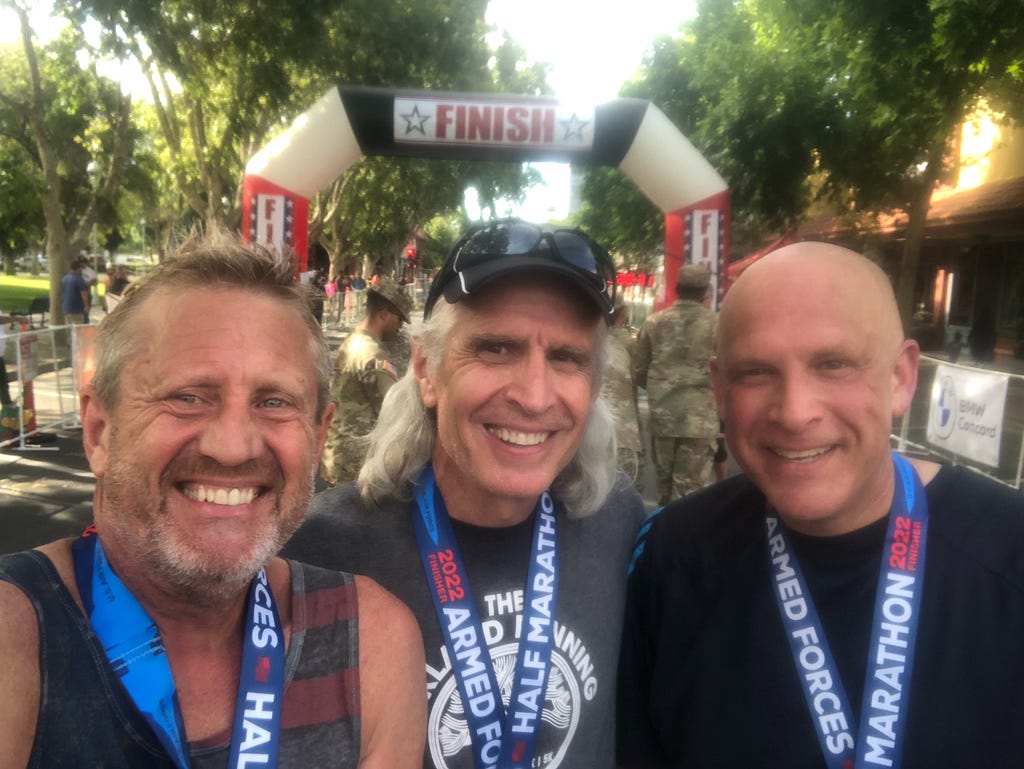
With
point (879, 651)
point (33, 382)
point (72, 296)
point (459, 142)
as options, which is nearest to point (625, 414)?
point (459, 142)

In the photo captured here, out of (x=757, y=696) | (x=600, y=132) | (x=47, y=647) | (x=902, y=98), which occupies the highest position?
(x=902, y=98)

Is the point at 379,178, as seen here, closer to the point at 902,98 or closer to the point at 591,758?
the point at 902,98

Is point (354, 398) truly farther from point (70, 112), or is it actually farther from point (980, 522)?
point (70, 112)

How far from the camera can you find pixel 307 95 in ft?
52.6

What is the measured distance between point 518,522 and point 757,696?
62cm

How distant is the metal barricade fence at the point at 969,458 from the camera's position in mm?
7441

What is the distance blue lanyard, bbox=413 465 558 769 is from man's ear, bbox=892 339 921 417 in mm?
809

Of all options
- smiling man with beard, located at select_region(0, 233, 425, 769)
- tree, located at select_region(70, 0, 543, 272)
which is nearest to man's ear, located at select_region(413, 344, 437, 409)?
smiling man with beard, located at select_region(0, 233, 425, 769)

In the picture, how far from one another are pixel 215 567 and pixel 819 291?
124 centimetres

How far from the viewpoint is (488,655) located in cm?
168

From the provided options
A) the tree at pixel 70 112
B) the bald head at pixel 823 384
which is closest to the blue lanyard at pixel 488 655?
the bald head at pixel 823 384

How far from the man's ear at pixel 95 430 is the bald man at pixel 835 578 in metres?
1.18

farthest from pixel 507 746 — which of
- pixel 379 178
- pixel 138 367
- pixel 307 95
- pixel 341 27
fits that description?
pixel 379 178

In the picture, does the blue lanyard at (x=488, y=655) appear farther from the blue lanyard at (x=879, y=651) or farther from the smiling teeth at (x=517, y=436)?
the blue lanyard at (x=879, y=651)
